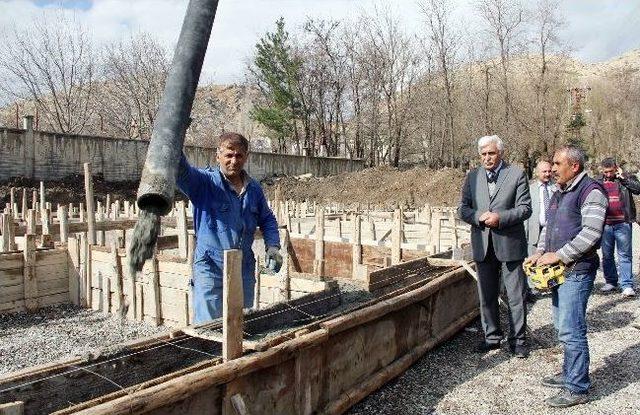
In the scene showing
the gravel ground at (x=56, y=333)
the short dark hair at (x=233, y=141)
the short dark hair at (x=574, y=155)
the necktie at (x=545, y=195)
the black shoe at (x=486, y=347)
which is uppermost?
the short dark hair at (x=233, y=141)

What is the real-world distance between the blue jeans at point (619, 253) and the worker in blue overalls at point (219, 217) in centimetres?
591

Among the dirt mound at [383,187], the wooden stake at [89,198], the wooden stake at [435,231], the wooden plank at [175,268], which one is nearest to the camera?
the wooden plank at [175,268]

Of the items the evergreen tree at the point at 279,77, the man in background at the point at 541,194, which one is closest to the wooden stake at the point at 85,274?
the man in background at the point at 541,194

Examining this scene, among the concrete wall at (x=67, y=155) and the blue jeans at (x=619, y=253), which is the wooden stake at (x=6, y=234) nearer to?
the blue jeans at (x=619, y=253)

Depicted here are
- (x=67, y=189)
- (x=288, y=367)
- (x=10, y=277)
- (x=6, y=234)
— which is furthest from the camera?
(x=67, y=189)

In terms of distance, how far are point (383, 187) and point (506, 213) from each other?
24050 millimetres

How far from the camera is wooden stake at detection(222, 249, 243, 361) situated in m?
3.36

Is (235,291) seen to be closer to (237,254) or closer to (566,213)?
(237,254)

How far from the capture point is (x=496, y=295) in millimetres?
5855

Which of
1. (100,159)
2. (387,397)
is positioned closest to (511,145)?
(100,159)

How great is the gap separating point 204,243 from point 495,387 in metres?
2.81

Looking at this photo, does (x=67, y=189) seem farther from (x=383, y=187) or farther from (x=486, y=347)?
(x=486, y=347)

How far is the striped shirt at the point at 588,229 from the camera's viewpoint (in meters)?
4.36

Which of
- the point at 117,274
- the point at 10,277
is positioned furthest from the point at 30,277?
the point at 117,274
